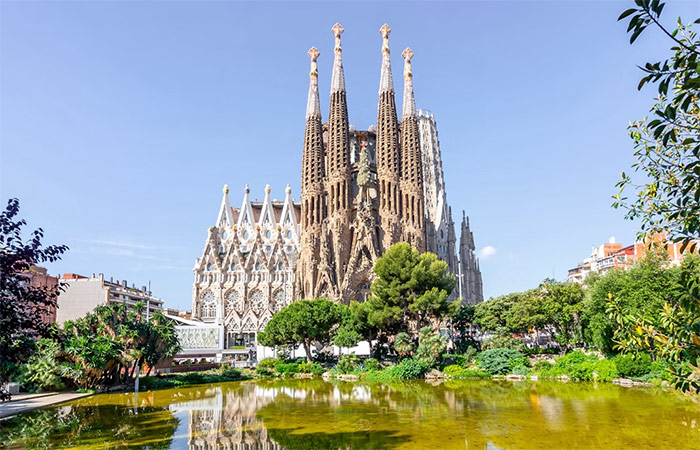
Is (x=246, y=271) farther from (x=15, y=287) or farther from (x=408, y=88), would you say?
(x=15, y=287)

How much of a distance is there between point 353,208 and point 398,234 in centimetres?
582

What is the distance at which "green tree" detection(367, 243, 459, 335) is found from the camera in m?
33.2

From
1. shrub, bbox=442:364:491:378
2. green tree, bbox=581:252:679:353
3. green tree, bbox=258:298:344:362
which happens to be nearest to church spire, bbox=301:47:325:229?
green tree, bbox=258:298:344:362

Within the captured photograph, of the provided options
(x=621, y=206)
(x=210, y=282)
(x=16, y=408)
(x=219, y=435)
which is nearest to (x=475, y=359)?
(x=219, y=435)

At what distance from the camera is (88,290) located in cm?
5622

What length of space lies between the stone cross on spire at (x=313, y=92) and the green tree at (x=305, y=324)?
90.1 ft

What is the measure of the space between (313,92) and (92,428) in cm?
4931

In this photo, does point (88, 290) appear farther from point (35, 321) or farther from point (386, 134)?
point (35, 321)

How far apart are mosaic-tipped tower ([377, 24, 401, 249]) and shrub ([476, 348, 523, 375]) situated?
22088mm

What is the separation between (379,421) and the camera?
45.8 feet

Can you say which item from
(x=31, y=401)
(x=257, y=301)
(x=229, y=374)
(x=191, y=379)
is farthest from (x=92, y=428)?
(x=257, y=301)

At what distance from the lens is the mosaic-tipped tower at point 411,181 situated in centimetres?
5206

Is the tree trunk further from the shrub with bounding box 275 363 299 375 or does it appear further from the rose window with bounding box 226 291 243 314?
the rose window with bounding box 226 291 243 314

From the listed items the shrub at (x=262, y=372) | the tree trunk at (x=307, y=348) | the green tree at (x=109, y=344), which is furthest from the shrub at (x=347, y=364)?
the green tree at (x=109, y=344)
